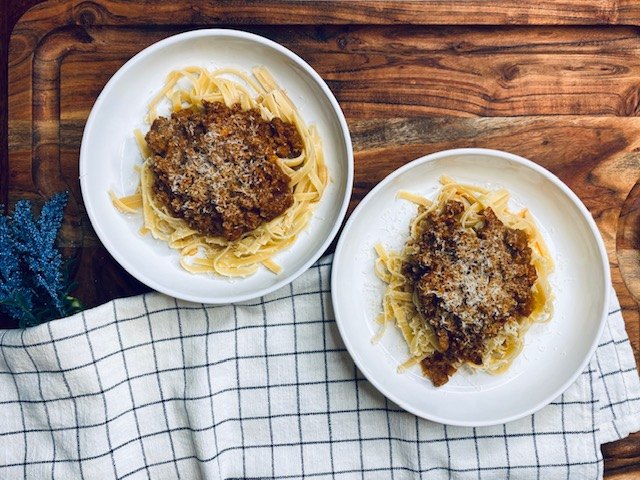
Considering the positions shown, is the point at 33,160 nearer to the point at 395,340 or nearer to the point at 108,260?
the point at 108,260

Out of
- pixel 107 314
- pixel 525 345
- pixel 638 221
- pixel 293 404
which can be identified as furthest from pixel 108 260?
pixel 638 221

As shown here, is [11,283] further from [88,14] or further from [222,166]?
[88,14]

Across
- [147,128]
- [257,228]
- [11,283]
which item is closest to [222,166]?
[257,228]

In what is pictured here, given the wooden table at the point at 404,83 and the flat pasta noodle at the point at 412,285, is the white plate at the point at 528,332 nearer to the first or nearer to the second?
the flat pasta noodle at the point at 412,285

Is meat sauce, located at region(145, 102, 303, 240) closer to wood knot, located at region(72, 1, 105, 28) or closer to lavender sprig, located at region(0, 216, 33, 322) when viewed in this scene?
wood knot, located at region(72, 1, 105, 28)

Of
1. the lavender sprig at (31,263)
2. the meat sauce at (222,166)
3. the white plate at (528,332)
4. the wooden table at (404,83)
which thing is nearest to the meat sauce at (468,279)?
the white plate at (528,332)
